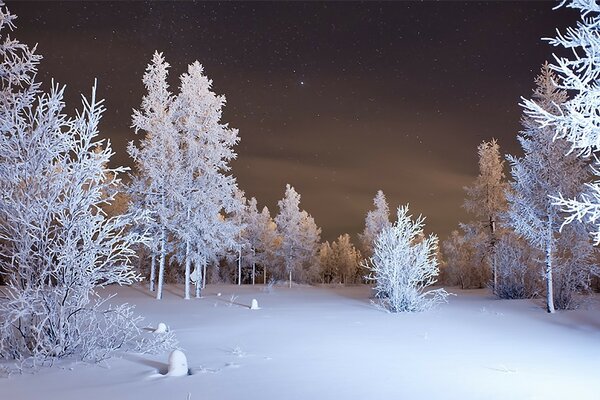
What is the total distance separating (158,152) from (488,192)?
21452 mm

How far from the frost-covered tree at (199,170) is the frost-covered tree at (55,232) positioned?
Answer: 44.6ft

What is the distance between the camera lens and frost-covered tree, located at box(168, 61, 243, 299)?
22828 mm

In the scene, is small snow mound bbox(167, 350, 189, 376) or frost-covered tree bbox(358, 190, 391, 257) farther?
frost-covered tree bbox(358, 190, 391, 257)

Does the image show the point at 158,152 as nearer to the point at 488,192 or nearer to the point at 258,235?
the point at 488,192

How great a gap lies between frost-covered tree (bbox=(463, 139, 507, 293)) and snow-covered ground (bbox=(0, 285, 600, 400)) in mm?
20638

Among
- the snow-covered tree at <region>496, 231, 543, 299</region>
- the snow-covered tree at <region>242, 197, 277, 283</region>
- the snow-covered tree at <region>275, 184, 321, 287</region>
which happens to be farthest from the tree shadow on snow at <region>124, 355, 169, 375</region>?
→ the snow-covered tree at <region>242, 197, 277, 283</region>

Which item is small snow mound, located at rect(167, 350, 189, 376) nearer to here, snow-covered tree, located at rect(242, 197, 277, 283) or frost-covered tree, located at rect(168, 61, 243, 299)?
frost-covered tree, located at rect(168, 61, 243, 299)

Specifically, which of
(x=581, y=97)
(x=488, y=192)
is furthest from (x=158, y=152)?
(x=488, y=192)

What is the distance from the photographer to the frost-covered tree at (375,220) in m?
45.8

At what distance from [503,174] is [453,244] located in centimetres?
1787

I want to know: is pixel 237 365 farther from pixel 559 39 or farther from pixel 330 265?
pixel 330 265

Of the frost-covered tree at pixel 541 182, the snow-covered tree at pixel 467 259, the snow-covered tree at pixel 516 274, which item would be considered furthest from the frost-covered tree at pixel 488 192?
the frost-covered tree at pixel 541 182

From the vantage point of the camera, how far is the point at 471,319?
14.2m

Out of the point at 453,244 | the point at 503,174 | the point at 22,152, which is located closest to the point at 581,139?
the point at 22,152
